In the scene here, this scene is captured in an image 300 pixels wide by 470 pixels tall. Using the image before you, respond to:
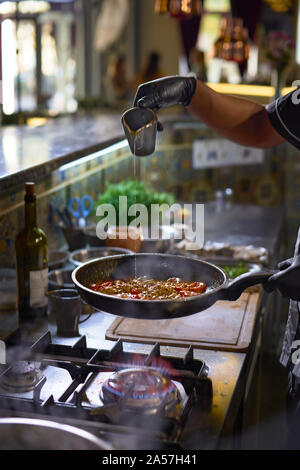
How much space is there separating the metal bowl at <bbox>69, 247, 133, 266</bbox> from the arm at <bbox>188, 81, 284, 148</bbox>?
0.57 metres

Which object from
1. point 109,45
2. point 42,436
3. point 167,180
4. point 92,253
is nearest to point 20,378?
point 42,436

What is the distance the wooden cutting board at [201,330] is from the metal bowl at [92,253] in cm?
34

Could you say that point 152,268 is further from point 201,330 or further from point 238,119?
point 238,119

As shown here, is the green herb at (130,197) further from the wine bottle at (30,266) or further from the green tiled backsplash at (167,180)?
the wine bottle at (30,266)

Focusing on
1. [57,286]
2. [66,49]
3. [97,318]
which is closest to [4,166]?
[57,286]

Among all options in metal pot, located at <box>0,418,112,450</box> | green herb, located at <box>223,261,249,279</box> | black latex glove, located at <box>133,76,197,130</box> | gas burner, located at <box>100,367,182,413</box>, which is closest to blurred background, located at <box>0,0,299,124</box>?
green herb, located at <box>223,261,249,279</box>

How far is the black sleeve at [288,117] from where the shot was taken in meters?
1.98

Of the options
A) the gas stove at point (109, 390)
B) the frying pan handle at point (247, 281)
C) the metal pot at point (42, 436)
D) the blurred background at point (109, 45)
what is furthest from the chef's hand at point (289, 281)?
the blurred background at point (109, 45)

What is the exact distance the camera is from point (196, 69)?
18.7 feet

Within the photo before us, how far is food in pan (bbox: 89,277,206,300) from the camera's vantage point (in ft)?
5.23

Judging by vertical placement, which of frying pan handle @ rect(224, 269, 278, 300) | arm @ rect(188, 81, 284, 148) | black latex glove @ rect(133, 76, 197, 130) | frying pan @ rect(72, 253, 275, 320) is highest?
black latex glove @ rect(133, 76, 197, 130)

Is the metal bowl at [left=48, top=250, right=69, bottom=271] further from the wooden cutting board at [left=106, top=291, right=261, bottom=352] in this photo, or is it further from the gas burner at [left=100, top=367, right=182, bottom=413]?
the gas burner at [left=100, top=367, right=182, bottom=413]

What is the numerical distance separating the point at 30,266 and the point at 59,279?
0.22 m

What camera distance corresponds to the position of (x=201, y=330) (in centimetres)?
188
